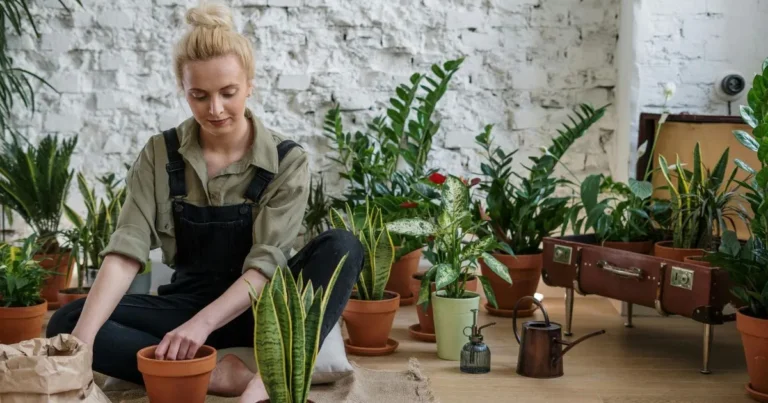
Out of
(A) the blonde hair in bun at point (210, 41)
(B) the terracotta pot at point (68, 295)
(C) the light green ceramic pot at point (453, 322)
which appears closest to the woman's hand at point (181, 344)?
(A) the blonde hair in bun at point (210, 41)

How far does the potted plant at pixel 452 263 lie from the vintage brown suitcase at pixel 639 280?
1.25 feet

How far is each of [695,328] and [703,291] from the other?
85 centimetres

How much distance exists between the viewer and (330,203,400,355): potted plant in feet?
10.9

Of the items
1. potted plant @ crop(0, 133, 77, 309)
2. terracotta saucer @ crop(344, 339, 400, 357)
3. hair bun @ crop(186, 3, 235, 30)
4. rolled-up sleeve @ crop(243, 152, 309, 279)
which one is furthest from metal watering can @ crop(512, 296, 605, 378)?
potted plant @ crop(0, 133, 77, 309)

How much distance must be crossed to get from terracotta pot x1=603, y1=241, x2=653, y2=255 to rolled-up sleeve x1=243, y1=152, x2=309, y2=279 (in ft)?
4.83

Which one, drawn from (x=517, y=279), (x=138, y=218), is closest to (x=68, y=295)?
(x=138, y=218)

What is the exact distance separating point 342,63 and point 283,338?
2.57 metres

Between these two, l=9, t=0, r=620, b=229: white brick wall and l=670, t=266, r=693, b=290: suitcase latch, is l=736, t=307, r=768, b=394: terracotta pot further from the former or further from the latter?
l=9, t=0, r=620, b=229: white brick wall

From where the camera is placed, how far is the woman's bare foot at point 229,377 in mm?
2707

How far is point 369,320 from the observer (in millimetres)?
3369

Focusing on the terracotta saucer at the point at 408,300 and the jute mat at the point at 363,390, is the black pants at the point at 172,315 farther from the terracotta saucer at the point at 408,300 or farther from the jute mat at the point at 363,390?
the terracotta saucer at the point at 408,300

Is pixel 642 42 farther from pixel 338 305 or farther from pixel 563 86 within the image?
pixel 338 305

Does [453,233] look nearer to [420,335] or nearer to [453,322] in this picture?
[453,322]

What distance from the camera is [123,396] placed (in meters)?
2.81
